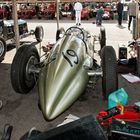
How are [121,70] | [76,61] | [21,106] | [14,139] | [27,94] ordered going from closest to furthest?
[14,139] < [76,61] < [21,106] < [27,94] < [121,70]

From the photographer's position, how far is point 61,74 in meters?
4.23

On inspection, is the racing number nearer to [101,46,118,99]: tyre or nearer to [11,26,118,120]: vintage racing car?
[11,26,118,120]: vintage racing car

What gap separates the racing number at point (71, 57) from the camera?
4.53m

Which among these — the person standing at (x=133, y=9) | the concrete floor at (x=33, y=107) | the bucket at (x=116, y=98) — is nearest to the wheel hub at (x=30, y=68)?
the concrete floor at (x=33, y=107)

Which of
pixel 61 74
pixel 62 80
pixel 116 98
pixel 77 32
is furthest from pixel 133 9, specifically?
pixel 62 80

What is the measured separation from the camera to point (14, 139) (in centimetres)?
385

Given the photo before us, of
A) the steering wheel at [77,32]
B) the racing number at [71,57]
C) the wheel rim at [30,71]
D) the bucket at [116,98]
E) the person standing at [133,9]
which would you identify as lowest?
the bucket at [116,98]

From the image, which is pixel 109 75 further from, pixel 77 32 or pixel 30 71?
pixel 77 32

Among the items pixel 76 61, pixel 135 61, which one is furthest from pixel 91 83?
pixel 135 61

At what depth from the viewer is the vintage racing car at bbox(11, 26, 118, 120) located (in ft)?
12.9

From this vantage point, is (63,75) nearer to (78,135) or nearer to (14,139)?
(14,139)

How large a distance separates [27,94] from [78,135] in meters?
3.14

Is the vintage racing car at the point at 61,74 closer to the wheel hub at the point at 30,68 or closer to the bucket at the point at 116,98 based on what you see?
the wheel hub at the point at 30,68

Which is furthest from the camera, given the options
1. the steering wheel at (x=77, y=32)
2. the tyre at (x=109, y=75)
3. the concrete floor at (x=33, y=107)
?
the steering wheel at (x=77, y=32)
